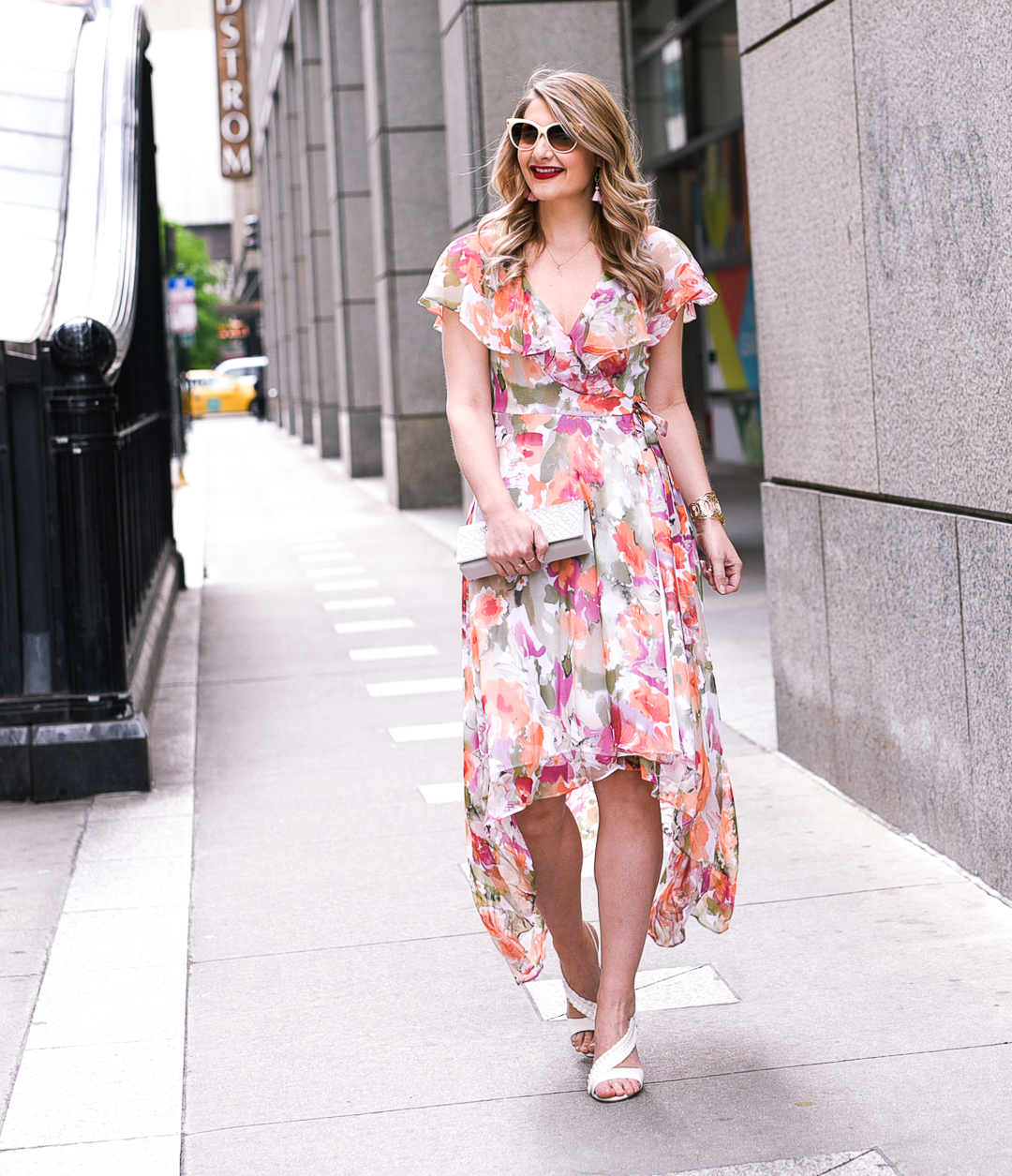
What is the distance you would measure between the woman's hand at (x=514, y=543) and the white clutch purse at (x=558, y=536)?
15mm

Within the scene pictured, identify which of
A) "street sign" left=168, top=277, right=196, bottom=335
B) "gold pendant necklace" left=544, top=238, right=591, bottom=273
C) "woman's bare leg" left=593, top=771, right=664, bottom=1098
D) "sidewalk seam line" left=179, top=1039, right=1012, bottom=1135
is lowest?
"sidewalk seam line" left=179, top=1039, right=1012, bottom=1135

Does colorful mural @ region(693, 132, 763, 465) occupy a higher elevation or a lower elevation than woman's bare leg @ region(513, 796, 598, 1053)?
higher

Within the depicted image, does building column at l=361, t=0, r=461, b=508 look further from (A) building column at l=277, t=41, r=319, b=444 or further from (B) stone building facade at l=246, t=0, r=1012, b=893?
(A) building column at l=277, t=41, r=319, b=444

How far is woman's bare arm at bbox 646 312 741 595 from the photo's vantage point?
331cm

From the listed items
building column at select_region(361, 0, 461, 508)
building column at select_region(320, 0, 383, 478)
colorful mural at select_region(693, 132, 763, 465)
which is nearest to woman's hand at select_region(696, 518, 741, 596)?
building column at select_region(361, 0, 461, 508)

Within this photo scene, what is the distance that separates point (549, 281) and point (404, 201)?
15231 mm

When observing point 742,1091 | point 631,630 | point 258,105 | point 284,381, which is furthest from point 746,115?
point 258,105

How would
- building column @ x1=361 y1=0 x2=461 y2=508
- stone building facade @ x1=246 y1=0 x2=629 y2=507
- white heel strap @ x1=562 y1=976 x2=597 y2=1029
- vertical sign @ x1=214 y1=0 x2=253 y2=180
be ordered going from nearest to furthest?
white heel strap @ x1=562 y1=976 x2=597 y2=1029 → stone building facade @ x1=246 y1=0 x2=629 y2=507 → building column @ x1=361 y1=0 x2=461 y2=508 → vertical sign @ x1=214 y1=0 x2=253 y2=180

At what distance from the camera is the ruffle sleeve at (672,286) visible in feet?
10.6

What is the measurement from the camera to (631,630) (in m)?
3.10

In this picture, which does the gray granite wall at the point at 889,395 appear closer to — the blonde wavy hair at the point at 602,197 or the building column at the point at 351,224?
the blonde wavy hair at the point at 602,197

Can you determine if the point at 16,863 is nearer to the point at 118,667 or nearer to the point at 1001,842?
the point at 118,667

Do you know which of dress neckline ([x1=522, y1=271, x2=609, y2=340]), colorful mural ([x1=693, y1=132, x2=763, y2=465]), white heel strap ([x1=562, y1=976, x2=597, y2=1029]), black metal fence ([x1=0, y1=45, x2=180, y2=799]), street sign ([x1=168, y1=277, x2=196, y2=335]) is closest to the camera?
dress neckline ([x1=522, y1=271, x2=609, y2=340])

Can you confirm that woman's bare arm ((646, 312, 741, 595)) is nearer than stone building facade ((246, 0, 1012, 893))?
Yes
